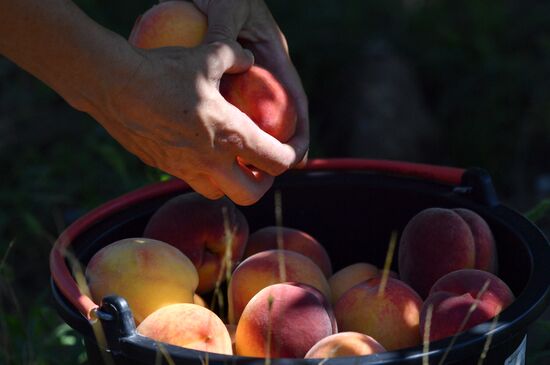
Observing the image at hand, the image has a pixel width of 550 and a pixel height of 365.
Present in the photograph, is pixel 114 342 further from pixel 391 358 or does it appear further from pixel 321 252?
pixel 321 252

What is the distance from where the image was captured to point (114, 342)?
1.59 m

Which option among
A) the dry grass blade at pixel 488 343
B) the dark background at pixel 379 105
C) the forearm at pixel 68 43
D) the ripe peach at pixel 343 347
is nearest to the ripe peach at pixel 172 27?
the forearm at pixel 68 43

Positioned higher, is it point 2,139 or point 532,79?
point 532,79

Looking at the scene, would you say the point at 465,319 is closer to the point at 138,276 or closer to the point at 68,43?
the point at 138,276

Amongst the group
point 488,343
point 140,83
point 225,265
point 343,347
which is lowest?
point 225,265

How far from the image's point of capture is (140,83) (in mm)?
1718

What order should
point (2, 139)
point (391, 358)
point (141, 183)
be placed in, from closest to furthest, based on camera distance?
point (391, 358)
point (141, 183)
point (2, 139)

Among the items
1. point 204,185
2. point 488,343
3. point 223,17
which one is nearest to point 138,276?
point 204,185

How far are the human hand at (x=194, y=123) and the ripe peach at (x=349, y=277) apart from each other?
0.34m

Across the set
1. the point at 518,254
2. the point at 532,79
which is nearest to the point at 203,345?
the point at 518,254

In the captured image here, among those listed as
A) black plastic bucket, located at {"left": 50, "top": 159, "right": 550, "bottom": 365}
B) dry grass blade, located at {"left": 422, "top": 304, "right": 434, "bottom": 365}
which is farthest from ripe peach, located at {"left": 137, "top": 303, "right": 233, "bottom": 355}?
dry grass blade, located at {"left": 422, "top": 304, "right": 434, "bottom": 365}

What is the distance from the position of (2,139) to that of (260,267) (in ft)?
7.42

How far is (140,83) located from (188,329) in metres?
0.47

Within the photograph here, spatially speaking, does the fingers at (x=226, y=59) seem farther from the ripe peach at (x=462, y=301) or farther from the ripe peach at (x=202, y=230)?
the ripe peach at (x=462, y=301)
